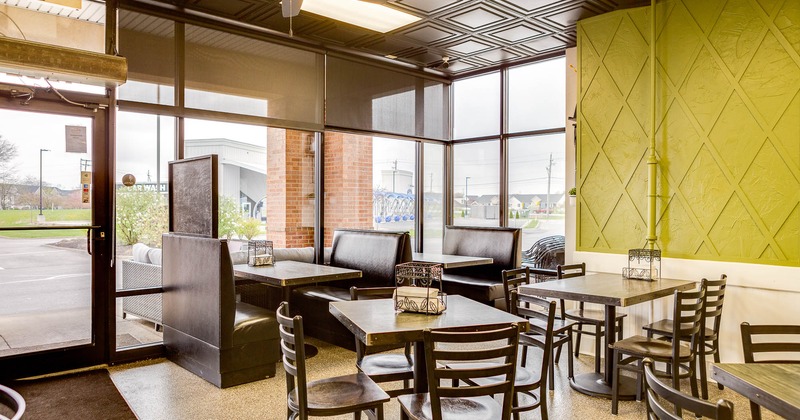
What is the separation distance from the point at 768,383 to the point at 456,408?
1.22 m

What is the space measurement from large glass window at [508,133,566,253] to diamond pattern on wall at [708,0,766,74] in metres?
2.09

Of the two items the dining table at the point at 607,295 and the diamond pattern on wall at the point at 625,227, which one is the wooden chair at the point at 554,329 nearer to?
the dining table at the point at 607,295

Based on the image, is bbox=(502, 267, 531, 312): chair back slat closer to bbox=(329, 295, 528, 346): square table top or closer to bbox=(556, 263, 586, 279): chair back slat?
bbox=(556, 263, 586, 279): chair back slat

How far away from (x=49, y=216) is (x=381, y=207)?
3.78 metres

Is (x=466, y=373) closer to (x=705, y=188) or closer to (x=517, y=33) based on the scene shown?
(x=705, y=188)

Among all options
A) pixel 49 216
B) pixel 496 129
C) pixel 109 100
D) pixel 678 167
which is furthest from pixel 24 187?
pixel 678 167

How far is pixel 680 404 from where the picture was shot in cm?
154

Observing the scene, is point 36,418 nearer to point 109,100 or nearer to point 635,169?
point 109,100

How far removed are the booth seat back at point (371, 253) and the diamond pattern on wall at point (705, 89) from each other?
2908 millimetres

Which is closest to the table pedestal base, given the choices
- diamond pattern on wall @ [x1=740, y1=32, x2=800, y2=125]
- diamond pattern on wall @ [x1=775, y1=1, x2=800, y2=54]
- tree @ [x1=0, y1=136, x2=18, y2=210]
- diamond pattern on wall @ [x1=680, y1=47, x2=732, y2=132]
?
diamond pattern on wall @ [x1=680, y1=47, x2=732, y2=132]

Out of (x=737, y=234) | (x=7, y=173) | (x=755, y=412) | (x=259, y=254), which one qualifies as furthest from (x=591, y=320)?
(x=7, y=173)

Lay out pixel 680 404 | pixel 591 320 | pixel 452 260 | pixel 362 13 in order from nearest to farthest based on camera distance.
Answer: pixel 680 404, pixel 591 320, pixel 362 13, pixel 452 260

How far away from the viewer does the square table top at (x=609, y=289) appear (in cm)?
358

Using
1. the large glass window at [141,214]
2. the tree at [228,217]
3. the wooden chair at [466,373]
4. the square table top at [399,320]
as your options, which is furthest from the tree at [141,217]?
the wooden chair at [466,373]
